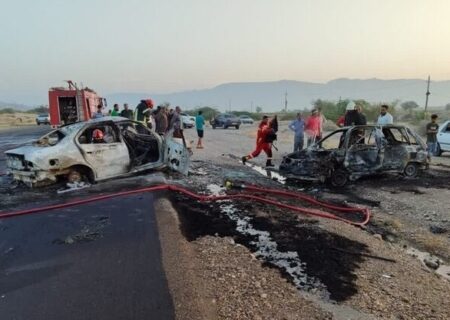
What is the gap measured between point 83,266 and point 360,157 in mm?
7343

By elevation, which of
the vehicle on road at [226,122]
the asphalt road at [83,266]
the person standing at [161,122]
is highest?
the person standing at [161,122]

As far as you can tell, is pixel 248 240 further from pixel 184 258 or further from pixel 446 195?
pixel 446 195

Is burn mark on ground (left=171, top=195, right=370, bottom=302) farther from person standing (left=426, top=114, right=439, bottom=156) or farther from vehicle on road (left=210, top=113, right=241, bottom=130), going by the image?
vehicle on road (left=210, top=113, right=241, bottom=130)

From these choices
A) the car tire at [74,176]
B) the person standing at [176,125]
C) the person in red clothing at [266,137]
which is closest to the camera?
the car tire at [74,176]

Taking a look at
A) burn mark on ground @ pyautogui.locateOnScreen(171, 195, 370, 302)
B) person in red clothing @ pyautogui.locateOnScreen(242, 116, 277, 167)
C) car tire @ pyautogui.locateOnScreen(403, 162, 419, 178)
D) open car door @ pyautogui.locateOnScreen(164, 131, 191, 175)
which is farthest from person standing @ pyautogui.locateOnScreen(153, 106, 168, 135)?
car tire @ pyautogui.locateOnScreen(403, 162, 419, 178)

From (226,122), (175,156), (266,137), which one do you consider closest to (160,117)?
(266,137)

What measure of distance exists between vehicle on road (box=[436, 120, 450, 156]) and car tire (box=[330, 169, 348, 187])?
24.6 feet

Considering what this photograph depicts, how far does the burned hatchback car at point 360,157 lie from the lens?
10.3 meters

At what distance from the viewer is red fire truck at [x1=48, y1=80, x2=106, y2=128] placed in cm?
2498

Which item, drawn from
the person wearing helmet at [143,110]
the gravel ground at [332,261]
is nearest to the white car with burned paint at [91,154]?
the gravel ground at [332,261]

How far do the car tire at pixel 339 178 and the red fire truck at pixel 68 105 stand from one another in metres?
17.9

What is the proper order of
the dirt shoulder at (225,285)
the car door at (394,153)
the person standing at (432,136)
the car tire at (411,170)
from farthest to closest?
the person standing at (432,136), the car tire at (411,170), the car door at (394,153), the dirt shoulder at (225,285)

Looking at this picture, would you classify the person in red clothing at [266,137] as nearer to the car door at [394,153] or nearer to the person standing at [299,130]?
the person standing at [299,130]

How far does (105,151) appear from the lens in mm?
9586
